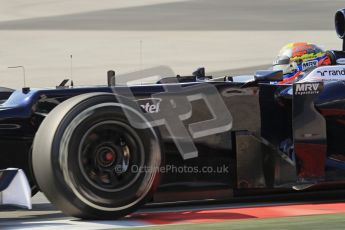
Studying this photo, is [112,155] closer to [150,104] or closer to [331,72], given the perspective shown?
[150,104]

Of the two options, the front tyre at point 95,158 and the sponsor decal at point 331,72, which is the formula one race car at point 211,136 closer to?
the front tyre at point 95,158

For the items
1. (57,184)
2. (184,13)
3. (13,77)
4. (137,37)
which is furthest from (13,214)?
(184,13)

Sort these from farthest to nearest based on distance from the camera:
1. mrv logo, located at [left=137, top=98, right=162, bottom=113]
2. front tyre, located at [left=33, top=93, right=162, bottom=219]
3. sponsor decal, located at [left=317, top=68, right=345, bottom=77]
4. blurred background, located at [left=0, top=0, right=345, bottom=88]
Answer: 1. blurred background, located at [left=0, top=0, right=345, bottom=88]
2. sponsor decal, located at [left=317, top=68, right=345, bottom=77]
3. mrv logo, located at [left=137, top=98, right=162, bottom=113]
4. front tyre, located at [left=33, top=93, right=162, bottom=219]

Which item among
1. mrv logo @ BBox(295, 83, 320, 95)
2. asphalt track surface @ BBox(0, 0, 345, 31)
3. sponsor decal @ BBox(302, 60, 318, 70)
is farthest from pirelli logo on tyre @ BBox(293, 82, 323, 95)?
asphalt track surface @ BBox(0, 0, 345, 31)

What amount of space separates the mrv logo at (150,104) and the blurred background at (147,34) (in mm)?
13230

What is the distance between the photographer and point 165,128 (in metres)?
6.14

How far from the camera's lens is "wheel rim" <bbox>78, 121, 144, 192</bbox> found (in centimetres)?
560

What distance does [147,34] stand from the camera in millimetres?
24406

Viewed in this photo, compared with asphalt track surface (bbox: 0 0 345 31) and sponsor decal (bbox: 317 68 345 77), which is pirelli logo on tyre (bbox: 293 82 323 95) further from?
asphalt track surface (bbox: 0 0 345 31)

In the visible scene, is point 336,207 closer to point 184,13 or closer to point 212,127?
point 212,127

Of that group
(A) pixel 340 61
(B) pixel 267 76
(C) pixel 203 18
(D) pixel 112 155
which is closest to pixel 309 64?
(A) pixel 340 61

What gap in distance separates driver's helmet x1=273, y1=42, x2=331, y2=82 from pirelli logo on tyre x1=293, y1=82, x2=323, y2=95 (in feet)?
4.60

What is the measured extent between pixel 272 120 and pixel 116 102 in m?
1.48

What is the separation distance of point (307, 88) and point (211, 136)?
88cm
